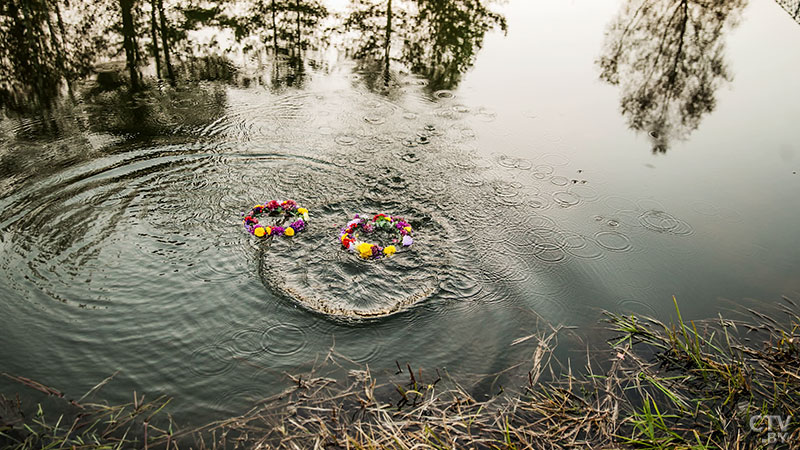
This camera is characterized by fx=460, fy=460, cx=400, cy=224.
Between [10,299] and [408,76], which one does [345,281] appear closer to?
Answer: [10,299]

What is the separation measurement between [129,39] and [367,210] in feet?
23.0

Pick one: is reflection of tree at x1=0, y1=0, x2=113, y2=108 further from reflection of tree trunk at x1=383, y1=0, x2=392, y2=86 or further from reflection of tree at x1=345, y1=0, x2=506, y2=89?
reflection of tree trunk at x1=383, y1=0, x2=392, y2=86

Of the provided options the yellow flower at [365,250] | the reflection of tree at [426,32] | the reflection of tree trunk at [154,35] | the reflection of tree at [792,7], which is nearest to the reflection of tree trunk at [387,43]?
the reflection of tree at [426,32]

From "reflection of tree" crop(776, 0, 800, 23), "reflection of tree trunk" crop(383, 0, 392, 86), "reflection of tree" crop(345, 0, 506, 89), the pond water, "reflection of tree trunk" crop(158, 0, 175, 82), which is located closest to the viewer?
the pond water

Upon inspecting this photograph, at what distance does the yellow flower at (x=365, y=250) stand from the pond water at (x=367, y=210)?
0.25 feet

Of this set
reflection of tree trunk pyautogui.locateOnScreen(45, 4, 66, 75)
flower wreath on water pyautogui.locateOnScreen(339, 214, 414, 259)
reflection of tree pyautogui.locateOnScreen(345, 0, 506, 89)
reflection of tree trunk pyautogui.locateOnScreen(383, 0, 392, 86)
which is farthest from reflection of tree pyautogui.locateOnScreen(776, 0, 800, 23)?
reflection of tree trunk pyautogui.locateOnScreen(45, 4, 66, 75)

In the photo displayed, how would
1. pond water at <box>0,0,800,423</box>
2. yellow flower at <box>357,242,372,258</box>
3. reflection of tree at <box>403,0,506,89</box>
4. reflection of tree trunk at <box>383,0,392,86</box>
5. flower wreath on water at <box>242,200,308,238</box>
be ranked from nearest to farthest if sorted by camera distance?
pond water at <box>0,0,800,423</box>
yellow flower at <box>357,242,372,258</box>
flower wreath on water at <box>242,200,308,238</box>
reflection of tree trunk at <box>383,0,392,86</box>
reflection of tree at <box>403,0,506,89</box>

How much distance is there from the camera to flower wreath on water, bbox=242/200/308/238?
4.96 metres

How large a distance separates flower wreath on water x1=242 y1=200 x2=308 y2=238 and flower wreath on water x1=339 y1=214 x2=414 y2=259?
19.6 inches

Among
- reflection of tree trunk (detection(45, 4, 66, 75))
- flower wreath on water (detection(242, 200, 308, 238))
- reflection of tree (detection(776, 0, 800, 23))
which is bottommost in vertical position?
flower wreath on water (detection(242, 200, 308, 238))

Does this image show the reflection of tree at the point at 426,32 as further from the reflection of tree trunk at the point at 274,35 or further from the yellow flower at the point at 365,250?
the yellow flower at the point at 365,250

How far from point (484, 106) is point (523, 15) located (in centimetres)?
597

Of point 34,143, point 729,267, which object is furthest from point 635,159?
point 34,143

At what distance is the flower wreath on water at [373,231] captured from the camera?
4816 millimetres
